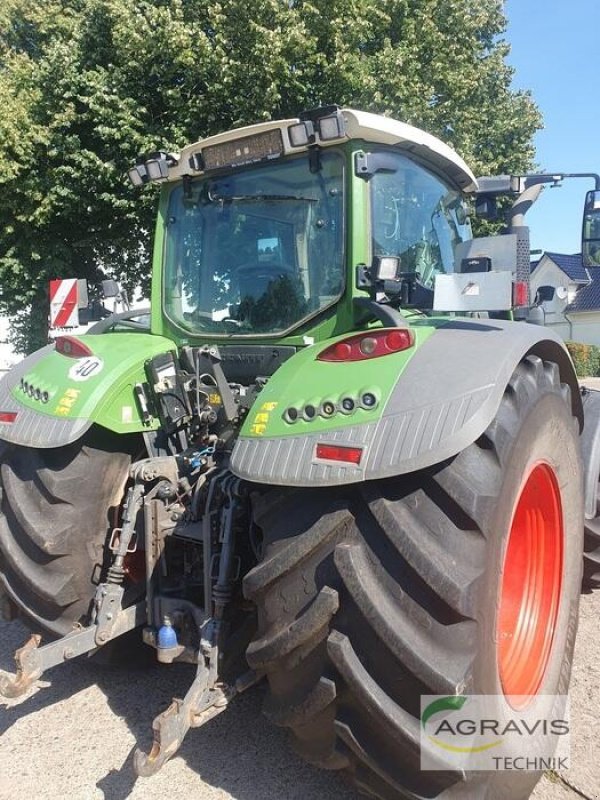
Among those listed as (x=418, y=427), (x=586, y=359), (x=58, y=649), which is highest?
(x=418, y=427)

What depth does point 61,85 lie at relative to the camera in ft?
35.7

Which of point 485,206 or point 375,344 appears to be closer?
point 375,344

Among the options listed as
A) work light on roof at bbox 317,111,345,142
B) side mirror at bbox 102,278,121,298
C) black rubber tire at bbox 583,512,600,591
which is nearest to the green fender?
side mirror at bbox 102,278,121,298

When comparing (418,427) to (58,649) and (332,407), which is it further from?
(58,649)

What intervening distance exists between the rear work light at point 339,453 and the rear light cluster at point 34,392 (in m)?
1.43

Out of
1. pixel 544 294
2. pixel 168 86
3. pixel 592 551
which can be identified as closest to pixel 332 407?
pixel 544 294

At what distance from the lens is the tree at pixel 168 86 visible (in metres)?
10.2

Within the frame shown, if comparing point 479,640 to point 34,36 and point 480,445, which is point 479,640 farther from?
point 34,36

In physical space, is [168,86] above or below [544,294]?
above

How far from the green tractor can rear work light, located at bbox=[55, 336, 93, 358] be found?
2 cm

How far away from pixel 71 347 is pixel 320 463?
5.45ft

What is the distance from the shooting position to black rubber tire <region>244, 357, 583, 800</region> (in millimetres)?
1719

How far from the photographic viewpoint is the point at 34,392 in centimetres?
282

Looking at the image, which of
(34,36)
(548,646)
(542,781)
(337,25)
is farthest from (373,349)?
(34,36)
